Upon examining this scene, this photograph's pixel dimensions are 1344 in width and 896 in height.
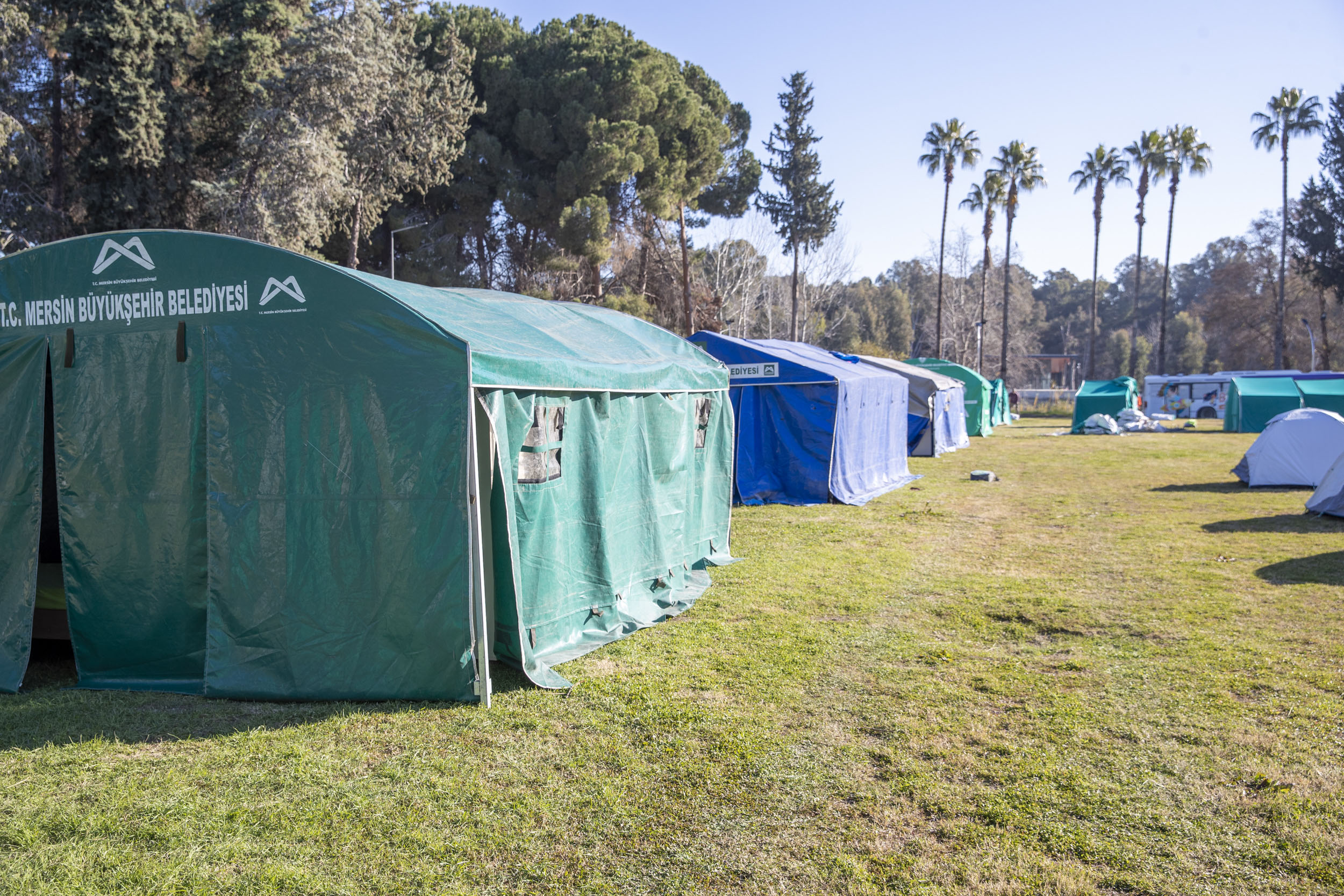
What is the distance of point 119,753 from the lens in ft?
14.7

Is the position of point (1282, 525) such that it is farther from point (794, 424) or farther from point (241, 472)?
point (241, 472)

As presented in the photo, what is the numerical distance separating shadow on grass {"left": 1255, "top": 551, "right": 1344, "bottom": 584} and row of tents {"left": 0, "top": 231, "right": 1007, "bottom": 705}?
6.84 metres

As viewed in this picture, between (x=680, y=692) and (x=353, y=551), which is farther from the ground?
(x=353, y=551)

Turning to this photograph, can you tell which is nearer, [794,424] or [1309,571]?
[1309,571]

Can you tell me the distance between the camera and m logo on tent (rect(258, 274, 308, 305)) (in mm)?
5305

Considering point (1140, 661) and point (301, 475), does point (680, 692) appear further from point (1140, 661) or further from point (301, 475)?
point (1140, 661)

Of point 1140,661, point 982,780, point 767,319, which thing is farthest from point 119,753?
point 767,319

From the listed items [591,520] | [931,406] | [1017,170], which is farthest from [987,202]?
[591,520]

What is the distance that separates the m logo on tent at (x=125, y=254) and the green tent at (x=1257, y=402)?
34059mm

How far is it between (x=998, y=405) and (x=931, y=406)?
16.8m

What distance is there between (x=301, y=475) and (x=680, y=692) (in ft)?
8.62

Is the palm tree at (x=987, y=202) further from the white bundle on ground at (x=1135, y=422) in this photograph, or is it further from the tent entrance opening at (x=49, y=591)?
the tent entrance opening at (x=49, y=591)

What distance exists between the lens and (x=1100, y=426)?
3173 centimetres

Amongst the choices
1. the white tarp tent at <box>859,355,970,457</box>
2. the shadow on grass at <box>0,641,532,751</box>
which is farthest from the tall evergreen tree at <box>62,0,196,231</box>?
the shadow on grass at <box>0,641,532,751</box>
